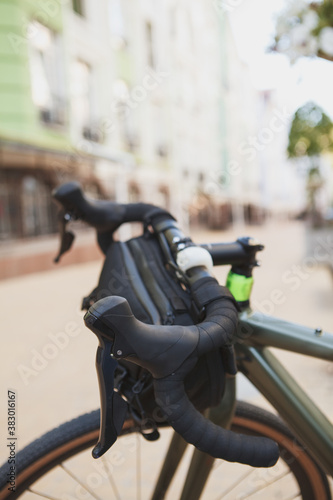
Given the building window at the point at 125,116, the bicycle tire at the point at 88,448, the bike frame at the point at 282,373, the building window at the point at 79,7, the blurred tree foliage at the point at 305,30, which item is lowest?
the bicycle tire at the point at 88,448

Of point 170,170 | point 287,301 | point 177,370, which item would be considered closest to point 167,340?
point 177,370

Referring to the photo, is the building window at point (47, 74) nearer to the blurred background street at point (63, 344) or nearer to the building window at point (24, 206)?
the building window at point (24, 206)

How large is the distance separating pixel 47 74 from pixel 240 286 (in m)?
11.0

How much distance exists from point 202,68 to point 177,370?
900 inches

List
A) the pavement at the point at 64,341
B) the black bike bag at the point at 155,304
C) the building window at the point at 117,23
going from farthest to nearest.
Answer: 1. the building window at the point at 117,23
2. the pavement at the point at 64,341
3. the black bike bag at the point at 155,304

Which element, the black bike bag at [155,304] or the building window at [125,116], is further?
the building window at [125,116]

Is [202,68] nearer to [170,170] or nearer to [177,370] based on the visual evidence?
[170,170]

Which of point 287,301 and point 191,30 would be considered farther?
point 191,30

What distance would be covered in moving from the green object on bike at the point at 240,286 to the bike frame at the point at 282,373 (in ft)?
0.12

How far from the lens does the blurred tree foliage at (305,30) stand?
1.64m

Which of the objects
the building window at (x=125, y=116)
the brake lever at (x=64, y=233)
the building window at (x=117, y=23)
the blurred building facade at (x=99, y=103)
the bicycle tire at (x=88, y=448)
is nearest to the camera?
the bicycle tire at (x=88, y=448)

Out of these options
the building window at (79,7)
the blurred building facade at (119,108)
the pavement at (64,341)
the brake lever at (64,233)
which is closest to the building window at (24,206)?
the blurred building facade at (119,108)

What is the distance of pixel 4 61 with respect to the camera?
9398 mm

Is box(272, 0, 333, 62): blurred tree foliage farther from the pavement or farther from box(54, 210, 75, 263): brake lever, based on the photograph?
box(54, 210, 75, 263): brake lever
